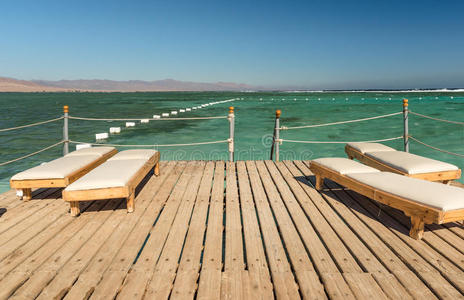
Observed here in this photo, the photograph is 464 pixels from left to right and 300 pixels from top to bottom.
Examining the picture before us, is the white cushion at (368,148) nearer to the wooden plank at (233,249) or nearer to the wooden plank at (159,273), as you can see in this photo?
the wooden plank at (233,249)

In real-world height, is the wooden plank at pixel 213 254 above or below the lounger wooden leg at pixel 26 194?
below

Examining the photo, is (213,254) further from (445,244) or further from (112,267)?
(445,244)

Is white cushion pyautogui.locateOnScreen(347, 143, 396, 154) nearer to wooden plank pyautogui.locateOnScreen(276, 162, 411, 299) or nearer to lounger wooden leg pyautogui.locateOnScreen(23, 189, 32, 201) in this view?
wooden plank pyautogui.locateOnScreen(276, 162, 411, 299)

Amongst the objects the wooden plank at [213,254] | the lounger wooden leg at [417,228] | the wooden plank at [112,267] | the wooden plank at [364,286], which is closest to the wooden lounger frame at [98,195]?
the wooden plank at [112,267]

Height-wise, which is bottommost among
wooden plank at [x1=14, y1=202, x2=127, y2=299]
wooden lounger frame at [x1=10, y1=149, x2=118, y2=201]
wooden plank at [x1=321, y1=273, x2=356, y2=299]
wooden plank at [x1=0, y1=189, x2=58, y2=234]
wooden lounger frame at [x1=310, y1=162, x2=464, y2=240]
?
wooden plank at [x1=321, y1=273, x2=356, y2=299]

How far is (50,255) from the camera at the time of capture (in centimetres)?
272

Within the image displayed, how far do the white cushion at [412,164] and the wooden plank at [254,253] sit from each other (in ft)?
7.77

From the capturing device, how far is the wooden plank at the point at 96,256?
2246mm

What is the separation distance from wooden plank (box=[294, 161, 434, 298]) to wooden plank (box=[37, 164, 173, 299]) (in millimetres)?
2465

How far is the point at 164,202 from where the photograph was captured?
410 centimetres

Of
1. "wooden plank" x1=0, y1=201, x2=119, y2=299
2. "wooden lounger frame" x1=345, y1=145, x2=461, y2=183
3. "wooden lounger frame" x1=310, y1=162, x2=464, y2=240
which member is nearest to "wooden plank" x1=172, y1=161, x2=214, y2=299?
"wooden plank" x1=0, y1=201, x2=119, y2=299

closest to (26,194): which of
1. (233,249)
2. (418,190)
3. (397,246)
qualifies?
(233,249)

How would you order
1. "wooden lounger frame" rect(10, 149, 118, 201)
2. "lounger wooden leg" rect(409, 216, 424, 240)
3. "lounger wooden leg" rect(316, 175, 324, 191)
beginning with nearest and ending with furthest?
"lounger wooden leg" rect(409, 216, 424, 240), "wooden lounger frame" rect(10, 149, 118, 201), "lounger wooden leg" rect(316, 175, 324, 191)

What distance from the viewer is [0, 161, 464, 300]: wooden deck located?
2258 millimetres
